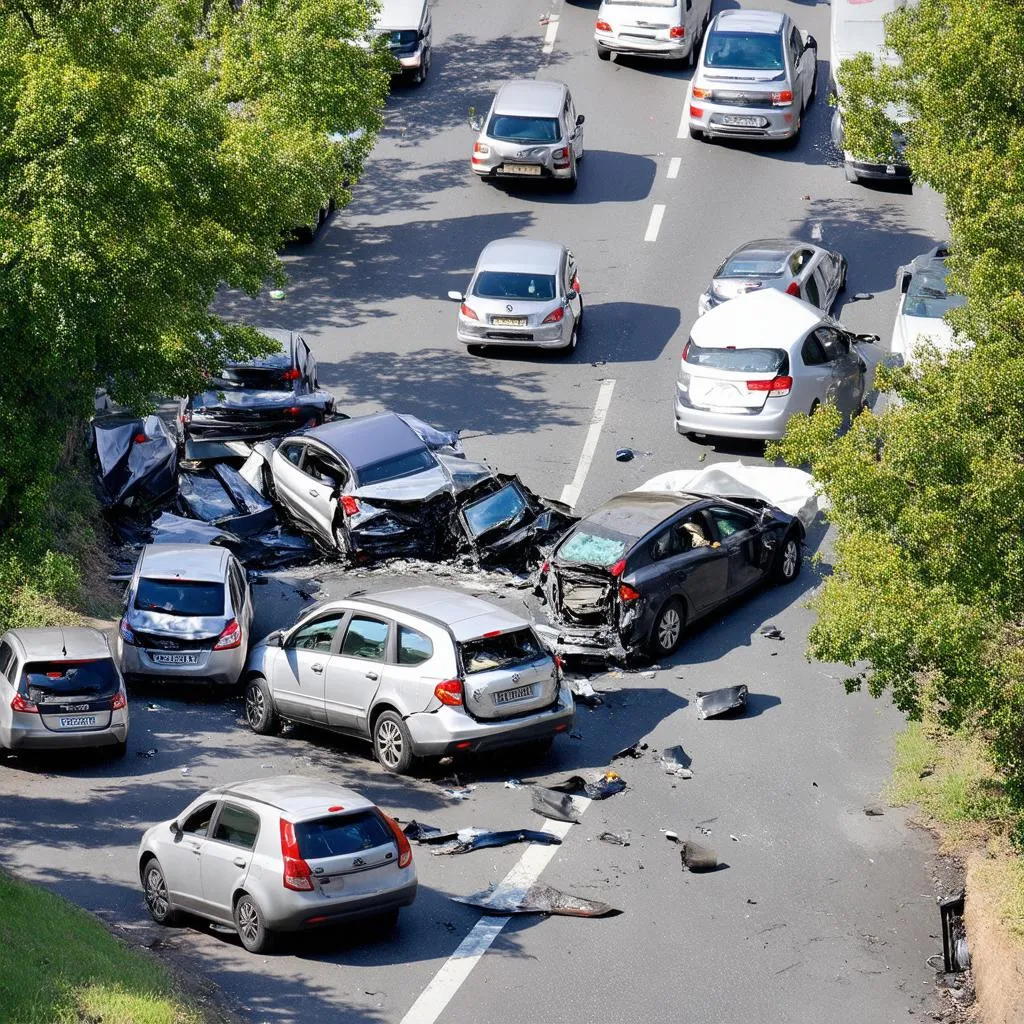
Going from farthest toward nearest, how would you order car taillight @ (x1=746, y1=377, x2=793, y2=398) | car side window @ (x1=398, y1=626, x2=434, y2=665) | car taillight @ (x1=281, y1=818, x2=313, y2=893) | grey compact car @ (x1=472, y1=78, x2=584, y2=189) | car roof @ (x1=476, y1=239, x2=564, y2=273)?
grey compact car @ (x1=472, y1=78, x2=584, y2=189)
car roof @ (x1=476, y1=239, x2=564, y2=273)
car taillight @ (x1=746, y1=377, x2=793, y2=398)
car side window @ (x1=398, y1=626, x2=434, y2=665)
car taillight @ (x1=281, y1=818, x2=313, y2=893)

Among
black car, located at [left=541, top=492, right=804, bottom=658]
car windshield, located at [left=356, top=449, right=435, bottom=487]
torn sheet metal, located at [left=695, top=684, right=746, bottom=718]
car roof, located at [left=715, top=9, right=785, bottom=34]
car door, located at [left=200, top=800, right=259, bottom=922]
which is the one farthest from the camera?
car roof, located at [left=715, top=9, right=785, bottom=34]

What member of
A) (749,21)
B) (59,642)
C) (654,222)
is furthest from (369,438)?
(749,21)

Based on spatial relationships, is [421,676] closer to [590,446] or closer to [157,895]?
[157,895]

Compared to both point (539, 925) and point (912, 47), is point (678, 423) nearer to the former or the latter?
point (912, 47)

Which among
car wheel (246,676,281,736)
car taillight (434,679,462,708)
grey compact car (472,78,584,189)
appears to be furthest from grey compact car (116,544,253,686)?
grey compact car (472,78,584,189)

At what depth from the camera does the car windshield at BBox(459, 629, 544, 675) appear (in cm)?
1692

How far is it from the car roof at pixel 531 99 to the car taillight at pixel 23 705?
65.6 feet

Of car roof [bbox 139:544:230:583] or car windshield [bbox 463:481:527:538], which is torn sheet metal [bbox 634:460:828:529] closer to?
car windshield [bbox 463:481:527:538]

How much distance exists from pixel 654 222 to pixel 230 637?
1692 centimetres

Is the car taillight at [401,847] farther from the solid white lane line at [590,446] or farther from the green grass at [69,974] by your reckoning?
the solid white lane line at [590,446]

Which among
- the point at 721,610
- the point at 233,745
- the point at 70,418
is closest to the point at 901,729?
the point at 721,610

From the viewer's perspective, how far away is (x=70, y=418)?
19.2 m

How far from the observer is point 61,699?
17.5m

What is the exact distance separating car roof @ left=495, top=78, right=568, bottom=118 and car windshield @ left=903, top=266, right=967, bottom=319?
9.59 m
